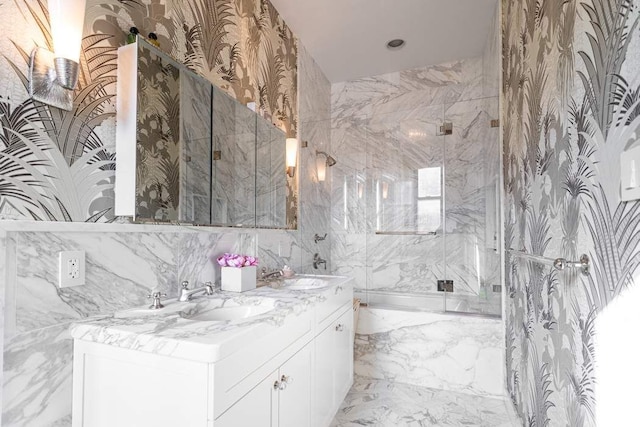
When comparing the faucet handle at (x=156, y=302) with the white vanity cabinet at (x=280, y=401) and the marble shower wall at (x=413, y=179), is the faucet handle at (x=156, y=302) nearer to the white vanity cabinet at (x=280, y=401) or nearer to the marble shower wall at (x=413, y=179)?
the white vanity cabinet at (x=280, y=401)

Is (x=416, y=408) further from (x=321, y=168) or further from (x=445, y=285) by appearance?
(x=321, y=168)

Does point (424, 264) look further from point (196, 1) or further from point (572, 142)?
point (196, 1)

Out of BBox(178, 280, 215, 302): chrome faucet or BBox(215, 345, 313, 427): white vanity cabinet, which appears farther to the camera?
BBox(178, 280, 215, 302): chrome faucet

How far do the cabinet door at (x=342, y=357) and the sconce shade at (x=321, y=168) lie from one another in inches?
57.0

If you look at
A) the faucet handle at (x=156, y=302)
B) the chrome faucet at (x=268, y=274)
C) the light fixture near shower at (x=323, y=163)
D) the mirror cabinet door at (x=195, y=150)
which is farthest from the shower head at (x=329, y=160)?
the faucet handle at (x=156, y=302)

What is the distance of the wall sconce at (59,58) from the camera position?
938 mm

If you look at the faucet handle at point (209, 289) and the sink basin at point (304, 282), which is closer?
the faucet handle at point (209, 289)

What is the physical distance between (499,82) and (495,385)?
6.99 feet

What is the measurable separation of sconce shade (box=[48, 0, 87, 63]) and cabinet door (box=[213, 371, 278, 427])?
1.14 metres

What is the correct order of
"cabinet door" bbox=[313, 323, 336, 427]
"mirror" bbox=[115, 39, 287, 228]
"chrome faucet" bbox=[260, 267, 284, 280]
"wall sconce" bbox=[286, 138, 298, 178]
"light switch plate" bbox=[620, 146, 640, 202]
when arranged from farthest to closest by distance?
"wall sconce" bbox=[286, 138, 298, 178] < "chrome faucet" bbox=[260, 267, 284, 280] < "cabinet door" bbox=[313, 323, 336, 427] < "mirror" bbox=[115, 39, 287, 228] < "light switch plate" bbox=[620, 146, 640, 202]

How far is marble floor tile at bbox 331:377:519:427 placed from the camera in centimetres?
199

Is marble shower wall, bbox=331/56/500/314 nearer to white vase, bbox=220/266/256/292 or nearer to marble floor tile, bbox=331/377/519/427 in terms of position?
marble floor tile, bbox=331/377/519/427

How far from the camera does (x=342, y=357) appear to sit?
2.04 m

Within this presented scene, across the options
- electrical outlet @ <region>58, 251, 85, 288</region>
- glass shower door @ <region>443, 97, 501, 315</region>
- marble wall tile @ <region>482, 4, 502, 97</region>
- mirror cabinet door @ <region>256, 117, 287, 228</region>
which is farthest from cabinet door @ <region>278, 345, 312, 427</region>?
marble wall tile @ <region>482, 4, 502, 97</region>
